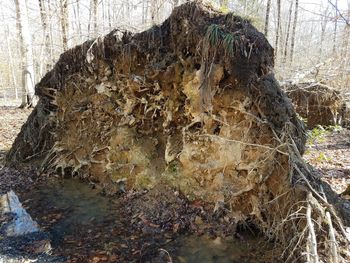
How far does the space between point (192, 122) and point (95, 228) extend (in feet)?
8.10

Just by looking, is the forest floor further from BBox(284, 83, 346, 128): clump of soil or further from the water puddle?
BBox(284, 83, 346, 128): clump of soil

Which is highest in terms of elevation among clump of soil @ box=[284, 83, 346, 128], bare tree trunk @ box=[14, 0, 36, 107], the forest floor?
bare tree trunk @ box=[14, 0, 36, 107]

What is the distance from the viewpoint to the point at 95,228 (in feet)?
16.4

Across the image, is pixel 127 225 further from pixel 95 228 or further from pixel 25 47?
pixel 25 47

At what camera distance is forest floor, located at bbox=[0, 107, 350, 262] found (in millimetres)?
4301

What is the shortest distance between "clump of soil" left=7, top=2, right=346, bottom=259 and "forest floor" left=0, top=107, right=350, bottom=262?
207 millimetres

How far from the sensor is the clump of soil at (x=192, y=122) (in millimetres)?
4570

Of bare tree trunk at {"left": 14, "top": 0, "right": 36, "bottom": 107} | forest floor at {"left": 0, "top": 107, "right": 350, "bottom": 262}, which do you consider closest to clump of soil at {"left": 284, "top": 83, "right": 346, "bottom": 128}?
forest floor at {"left": 0, "top": 107, "right": 350, "bottom": 262}

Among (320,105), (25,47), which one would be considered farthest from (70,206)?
(25,47)

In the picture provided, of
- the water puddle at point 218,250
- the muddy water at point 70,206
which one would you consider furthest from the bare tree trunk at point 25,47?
the water puddle at point 218,250

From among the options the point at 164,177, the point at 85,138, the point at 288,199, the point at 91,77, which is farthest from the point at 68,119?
the point at 288,199

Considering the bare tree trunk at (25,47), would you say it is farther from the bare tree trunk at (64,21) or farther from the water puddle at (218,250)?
the water puddle at (218,250)

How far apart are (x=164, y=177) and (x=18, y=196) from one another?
3.06 metres

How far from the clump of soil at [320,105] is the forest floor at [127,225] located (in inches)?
196
